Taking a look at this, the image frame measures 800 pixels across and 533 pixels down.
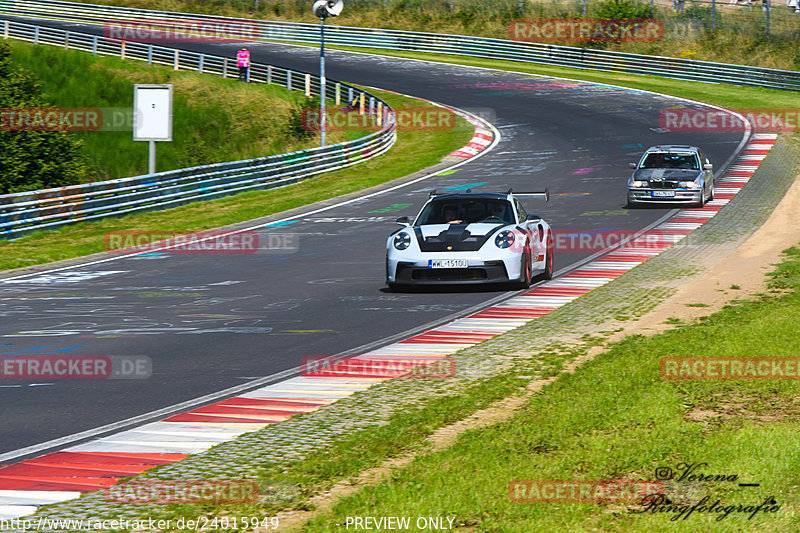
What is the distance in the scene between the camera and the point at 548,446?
6785 mm

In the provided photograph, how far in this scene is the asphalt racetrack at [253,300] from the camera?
9.17 m

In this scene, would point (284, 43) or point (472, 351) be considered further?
point (284, 43)

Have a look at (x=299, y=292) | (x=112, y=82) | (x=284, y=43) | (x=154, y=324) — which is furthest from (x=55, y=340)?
(x=284, y=43)

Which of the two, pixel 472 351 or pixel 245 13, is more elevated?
pixel 245 13

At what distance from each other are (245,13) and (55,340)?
65405mm

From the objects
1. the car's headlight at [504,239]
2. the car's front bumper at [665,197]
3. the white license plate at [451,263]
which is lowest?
the car's front bumper at [665,197]

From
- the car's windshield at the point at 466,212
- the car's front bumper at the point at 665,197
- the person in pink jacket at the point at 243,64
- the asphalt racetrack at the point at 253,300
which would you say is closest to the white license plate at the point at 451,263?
the asphalt racetrack at the point at 253,300

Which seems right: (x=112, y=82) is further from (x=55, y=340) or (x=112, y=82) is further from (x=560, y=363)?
(x=560, y=363)

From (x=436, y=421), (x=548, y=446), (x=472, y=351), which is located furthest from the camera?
(x=472, y=351)

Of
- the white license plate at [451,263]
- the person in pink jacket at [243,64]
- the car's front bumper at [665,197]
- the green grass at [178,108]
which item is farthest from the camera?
the person in pink jacket at [243,64]

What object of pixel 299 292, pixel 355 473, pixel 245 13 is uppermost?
pixel 245 13

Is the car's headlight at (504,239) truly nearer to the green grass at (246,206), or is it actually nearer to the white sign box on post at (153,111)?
the green grass at (246,206)

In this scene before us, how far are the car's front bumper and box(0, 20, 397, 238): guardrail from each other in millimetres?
11270

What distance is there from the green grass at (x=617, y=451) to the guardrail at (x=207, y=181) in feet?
55.9
